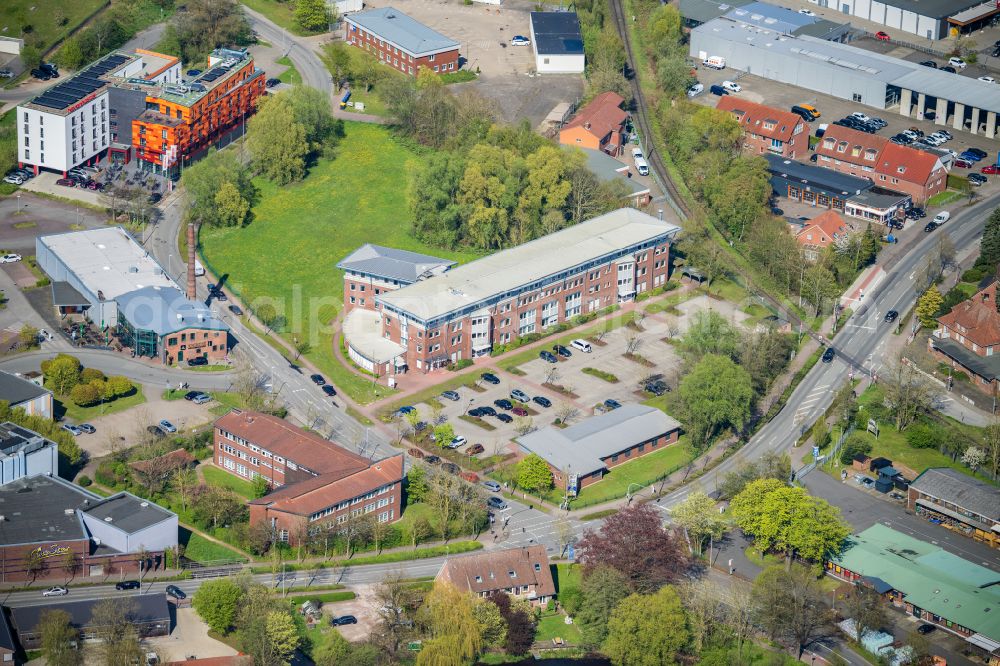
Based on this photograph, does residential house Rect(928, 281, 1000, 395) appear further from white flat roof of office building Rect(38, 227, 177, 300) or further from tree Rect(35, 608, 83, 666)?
tree Rect(35, 608, 83, 666)

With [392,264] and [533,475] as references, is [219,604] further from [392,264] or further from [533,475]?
[392,264]

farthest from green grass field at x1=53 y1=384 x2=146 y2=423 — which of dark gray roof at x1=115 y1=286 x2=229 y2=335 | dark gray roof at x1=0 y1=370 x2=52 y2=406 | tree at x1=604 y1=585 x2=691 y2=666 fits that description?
tree at x1=604 y1=585 x2=691 y2=666

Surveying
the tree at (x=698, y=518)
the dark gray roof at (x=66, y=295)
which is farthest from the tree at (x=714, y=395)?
the dark gray roof at (x=66, y=295)

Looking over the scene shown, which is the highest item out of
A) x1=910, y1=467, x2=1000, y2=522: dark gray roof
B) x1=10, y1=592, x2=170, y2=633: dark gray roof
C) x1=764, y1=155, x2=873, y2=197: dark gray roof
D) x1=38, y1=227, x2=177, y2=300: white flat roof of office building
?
x1=764, y1=155, x2=873, y2=197: dark gray roof

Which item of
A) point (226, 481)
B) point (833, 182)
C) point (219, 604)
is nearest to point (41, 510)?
point (226, 481)

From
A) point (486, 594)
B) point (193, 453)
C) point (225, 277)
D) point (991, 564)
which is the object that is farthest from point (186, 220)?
point (991, 564)

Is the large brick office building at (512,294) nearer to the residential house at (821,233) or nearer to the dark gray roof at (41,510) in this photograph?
the residential house at (821,233)

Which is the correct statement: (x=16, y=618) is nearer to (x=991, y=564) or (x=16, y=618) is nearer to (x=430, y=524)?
(x=430, y=524)
